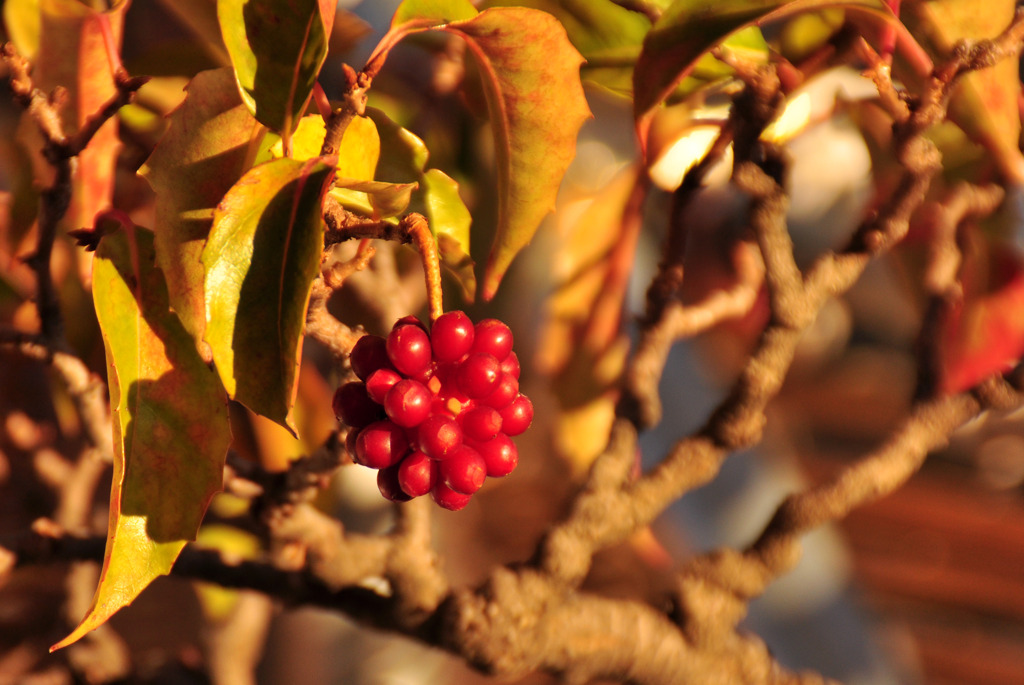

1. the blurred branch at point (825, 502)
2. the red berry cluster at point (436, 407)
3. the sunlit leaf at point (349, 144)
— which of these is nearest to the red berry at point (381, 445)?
the red berry cluster at point (436, 407)

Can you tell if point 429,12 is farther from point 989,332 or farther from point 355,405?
point 989,332

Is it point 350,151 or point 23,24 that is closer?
point 350,151

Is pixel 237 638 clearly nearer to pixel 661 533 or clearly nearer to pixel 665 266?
pixel 661 533

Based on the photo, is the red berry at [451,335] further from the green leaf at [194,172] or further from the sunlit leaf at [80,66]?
the sunlit leaf at [80,66]

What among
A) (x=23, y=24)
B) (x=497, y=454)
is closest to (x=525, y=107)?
(x=497, y=454)

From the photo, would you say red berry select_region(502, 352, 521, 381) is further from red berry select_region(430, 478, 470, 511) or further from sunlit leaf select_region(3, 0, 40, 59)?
sunlit leaf select_region(3, 0, 40, 59)

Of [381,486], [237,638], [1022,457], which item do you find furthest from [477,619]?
[1022,457]

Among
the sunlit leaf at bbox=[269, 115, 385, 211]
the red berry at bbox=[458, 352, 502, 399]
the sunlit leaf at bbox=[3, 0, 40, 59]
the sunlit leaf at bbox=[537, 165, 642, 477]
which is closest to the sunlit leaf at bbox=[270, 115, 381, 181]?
the sunlit leaf at bbox=[269, 115, 385, 211]
